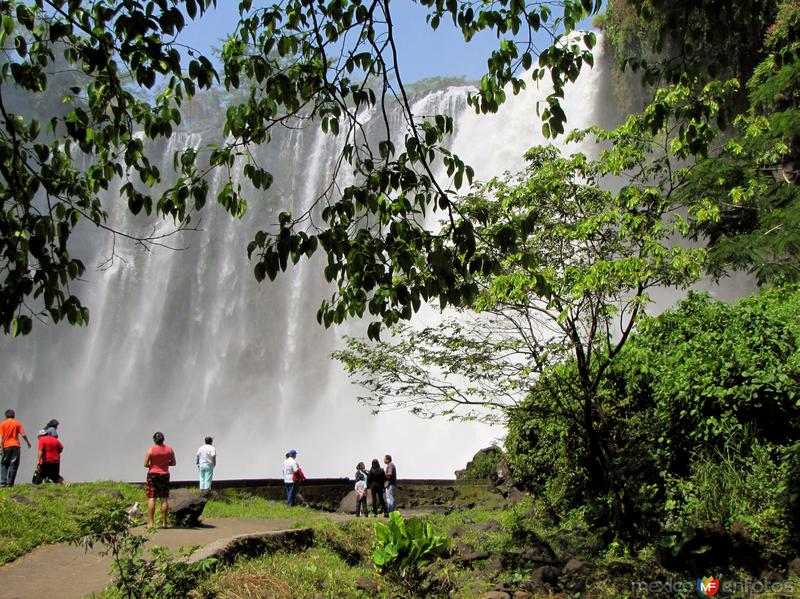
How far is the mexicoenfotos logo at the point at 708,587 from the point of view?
223 inches

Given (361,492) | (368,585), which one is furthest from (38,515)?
(361,492)

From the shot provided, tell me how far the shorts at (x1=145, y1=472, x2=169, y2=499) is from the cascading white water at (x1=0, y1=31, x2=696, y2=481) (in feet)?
51.5

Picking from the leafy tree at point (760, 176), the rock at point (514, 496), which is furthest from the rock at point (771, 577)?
the rock at point (514, 496)

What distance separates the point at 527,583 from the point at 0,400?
31.5m

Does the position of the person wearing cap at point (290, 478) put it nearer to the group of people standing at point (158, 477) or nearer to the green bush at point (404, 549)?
the group of people standing at point (158, 477)

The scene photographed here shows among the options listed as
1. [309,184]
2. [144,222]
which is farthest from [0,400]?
[309,184]

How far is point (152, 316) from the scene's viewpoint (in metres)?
31.0

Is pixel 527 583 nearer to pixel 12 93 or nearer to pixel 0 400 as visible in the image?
pixel 0 400

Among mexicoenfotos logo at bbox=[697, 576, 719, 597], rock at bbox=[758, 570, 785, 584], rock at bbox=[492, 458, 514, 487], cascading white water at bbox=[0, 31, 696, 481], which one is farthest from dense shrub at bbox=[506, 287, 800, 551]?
cascading white water at bbox=[0, 31, 696, 481]

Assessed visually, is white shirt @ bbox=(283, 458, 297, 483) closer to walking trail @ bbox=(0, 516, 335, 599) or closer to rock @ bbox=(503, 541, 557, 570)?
walking trail @ bbox=(0, 516, 335, 599)

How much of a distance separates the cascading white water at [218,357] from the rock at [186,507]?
48.5 ft

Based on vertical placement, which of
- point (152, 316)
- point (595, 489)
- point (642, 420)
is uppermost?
point (152, 316)

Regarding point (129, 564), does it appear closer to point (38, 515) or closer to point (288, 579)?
point (288, 579)

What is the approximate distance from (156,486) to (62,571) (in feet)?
6.70
